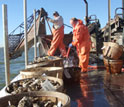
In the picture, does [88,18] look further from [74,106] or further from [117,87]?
[74,106]

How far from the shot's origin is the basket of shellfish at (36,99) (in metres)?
1.76

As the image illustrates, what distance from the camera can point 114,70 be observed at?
5785 millimetres

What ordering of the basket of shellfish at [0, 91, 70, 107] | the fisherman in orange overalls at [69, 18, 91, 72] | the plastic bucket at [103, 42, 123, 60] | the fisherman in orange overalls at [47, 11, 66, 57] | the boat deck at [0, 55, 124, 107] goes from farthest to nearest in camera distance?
the fisherman in orange overalls at [47, 11, 66, 57] < the fisherman in orange overalls at [69, 18, 91, 72] < the plastic bucket at [103, 42, 123, 60] < the boat deck at [0, 55, 124, 107] < the basket of shellfish at [0, 91, 70, 107]

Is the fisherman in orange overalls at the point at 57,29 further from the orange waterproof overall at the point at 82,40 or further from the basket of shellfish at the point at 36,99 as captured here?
the basket of shellfish at the point at 36,99

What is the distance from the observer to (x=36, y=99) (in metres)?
1.90

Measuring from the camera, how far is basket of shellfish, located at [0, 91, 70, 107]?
1763 mm

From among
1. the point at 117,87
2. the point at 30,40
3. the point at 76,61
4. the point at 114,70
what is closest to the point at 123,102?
the point at 117,87

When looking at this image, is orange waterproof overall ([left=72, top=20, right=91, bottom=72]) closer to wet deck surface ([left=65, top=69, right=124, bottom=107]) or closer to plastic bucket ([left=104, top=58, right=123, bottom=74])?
plastic bucket ([left=104, top=58, right=123, bottom=74])

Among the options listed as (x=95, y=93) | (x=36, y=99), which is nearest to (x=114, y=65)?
(x=95, y=93)

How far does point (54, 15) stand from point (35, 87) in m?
5.26

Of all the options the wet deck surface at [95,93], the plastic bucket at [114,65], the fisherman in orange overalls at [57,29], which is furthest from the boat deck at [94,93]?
the fisherman in orange overalls at [57,29]

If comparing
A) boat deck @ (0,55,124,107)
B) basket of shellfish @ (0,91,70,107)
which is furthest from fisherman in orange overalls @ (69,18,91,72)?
basket of shellfish @ (0,91,70,107)

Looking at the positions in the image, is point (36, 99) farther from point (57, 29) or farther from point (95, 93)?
point (57, 29)

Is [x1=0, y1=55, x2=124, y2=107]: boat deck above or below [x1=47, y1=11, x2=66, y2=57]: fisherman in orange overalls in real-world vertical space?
below
